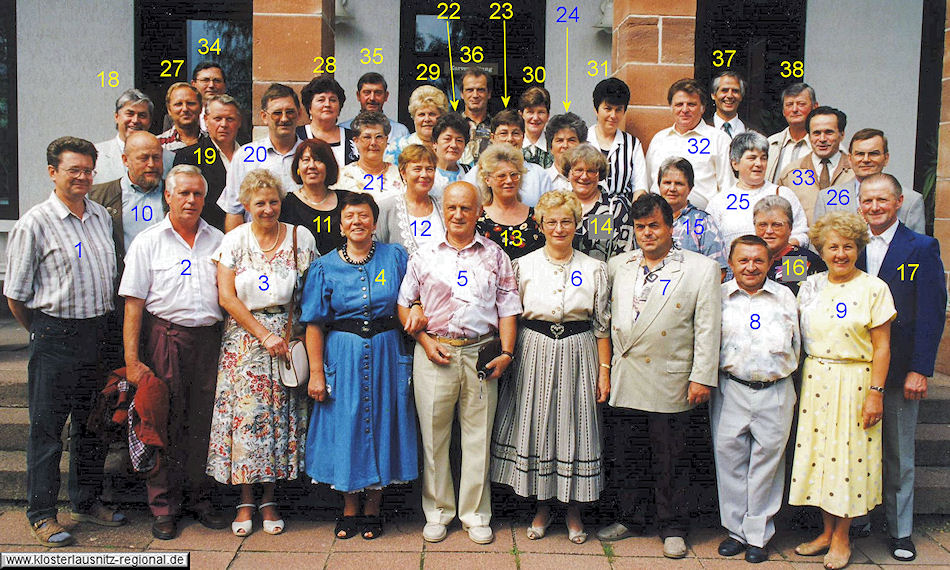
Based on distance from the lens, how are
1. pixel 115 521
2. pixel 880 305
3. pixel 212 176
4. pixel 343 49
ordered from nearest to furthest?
pixel 880 305, pixel 115 521, pixel 212 176, pixel 343 49

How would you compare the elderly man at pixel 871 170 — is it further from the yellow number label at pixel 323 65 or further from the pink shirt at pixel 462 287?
the yellow number label at pixel 323 65

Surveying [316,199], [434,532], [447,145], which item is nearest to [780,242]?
[447,145]

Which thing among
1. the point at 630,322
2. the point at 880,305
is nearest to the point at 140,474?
the point at 630,322

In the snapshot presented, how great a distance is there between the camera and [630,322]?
4.34m

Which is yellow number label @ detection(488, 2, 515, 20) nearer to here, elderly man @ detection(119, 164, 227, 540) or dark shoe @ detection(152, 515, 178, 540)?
elderly man @ detection(119, 164, 227, 540)

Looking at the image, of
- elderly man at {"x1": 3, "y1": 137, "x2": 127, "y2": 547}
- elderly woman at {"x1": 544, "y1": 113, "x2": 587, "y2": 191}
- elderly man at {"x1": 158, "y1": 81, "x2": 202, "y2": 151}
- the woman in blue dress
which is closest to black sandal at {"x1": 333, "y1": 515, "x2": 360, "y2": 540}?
the woman in blue dress

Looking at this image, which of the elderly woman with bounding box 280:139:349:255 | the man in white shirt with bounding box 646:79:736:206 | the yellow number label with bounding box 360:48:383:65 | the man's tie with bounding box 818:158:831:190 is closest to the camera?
the elderly woman with bounding box 280:139:349:255

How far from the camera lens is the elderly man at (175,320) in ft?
14.3

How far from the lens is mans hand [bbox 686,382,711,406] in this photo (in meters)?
4.27

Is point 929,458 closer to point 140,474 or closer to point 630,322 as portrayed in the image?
point 630,322

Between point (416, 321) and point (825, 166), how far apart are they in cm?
282

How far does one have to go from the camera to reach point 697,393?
4.27m

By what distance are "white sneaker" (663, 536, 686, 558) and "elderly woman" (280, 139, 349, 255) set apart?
236 centimetres

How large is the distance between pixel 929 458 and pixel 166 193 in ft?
15.7
